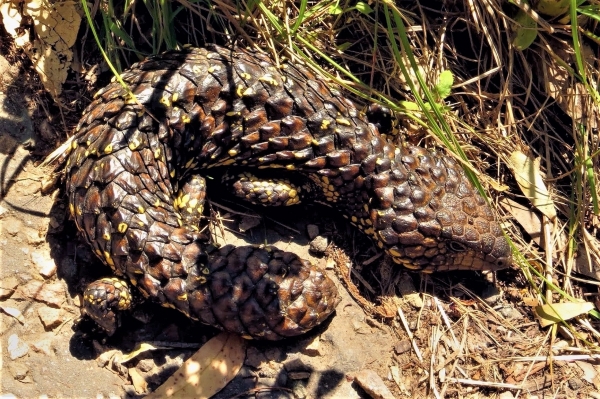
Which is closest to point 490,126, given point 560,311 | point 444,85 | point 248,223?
point 444,85

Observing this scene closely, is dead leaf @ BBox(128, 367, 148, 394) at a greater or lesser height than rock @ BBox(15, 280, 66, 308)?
lesser

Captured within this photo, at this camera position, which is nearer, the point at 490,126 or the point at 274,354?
the point at 274,354

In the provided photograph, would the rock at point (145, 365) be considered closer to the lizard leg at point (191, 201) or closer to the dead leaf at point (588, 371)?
the lizard leg at point (191, 201)

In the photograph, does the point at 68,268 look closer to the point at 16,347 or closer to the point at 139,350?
the point at 16,347

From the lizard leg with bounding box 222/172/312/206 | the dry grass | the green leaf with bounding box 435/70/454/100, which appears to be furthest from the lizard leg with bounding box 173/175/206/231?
the green leaf with bounding box 435/70/454/100

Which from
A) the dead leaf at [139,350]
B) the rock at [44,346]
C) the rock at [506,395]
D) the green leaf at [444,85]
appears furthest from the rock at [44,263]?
the rock at [506,395]

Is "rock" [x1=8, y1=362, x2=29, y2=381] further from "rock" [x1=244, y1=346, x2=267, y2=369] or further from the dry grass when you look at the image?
the dry grass
